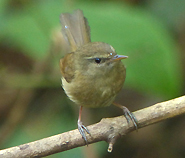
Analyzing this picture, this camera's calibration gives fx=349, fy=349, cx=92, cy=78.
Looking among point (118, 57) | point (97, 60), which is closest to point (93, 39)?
point (97, 60)

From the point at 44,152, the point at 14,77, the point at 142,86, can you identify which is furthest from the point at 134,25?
the point at 44,152

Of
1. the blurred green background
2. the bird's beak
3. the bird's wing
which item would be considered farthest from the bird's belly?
the blurred green background

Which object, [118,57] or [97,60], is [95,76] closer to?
[97,60]

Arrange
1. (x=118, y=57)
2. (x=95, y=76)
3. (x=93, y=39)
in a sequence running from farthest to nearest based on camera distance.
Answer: (x=93, y=39) → (x=95, y=76) → (x=118, y=57)

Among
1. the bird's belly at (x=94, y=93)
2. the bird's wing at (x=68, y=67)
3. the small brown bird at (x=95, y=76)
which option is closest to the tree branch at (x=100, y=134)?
the small brown bird at (x=95, y=76)

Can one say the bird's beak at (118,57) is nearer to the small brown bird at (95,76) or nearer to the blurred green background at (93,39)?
the small brown bird at (95,76)

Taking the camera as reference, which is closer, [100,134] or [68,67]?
[100,134]
